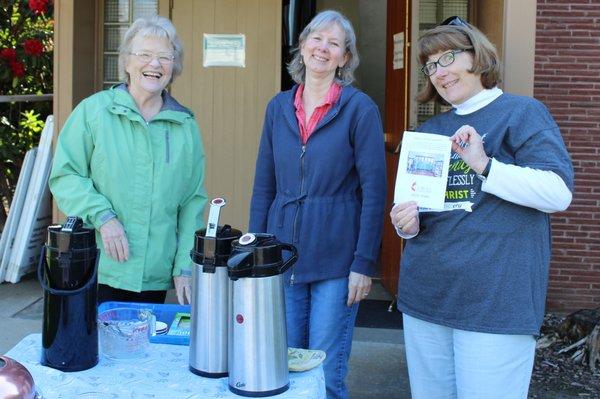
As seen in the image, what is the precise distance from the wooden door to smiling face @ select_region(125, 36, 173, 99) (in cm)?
268

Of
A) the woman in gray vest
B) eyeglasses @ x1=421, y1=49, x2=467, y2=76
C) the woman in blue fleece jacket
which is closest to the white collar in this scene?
the woman in gray vest

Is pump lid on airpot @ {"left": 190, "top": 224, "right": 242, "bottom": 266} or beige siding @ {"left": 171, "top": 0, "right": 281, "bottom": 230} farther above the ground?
beige siding @ {"left": 171, "top": 0, "right": 281, "bottom": 230}

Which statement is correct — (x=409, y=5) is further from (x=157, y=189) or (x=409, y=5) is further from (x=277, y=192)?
(x=157, y=189)

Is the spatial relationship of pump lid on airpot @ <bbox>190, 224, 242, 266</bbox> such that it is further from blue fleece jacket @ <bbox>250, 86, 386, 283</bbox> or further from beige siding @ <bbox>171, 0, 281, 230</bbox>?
beige siding @ <bbox>171, 0, 281, 230</bbox>

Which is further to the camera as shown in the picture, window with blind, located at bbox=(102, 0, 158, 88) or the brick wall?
the brick wall

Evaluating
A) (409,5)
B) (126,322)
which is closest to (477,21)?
(409,5)

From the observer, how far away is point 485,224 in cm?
224

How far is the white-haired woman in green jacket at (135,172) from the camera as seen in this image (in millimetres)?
2568

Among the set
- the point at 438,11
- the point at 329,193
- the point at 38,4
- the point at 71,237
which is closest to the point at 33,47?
the point at 38,4

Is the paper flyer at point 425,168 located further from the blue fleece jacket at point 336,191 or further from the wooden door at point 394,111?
the wooden door at point 394,111

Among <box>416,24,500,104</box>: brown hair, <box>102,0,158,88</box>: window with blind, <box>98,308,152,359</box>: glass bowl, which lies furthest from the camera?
<box>102,0,158,88</box>: window with blind

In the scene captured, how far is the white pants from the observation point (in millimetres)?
2227

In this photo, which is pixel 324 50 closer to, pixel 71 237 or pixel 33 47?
pixel 71 237

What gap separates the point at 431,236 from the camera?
2.36 m
